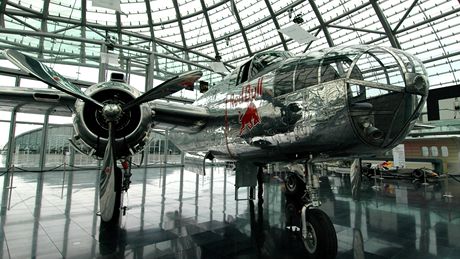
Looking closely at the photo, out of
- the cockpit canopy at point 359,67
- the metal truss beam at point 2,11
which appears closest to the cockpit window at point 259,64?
the cockpit canopy at point 359,67

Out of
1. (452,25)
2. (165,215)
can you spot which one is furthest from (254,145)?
(452,25)

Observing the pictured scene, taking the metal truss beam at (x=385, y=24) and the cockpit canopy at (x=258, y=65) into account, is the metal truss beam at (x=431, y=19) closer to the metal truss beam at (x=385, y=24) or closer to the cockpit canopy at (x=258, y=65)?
the metal truss beam at (x=385, y=24)

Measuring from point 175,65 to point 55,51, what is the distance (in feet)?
30.3

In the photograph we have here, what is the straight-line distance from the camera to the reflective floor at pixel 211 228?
4.63m

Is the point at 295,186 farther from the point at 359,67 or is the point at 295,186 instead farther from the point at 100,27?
the point at 100,27

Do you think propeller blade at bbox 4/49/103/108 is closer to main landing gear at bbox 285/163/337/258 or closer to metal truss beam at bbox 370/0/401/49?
main landing gear at bbox 285/163/337/258

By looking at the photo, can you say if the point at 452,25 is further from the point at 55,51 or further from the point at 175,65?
the point at 55,51

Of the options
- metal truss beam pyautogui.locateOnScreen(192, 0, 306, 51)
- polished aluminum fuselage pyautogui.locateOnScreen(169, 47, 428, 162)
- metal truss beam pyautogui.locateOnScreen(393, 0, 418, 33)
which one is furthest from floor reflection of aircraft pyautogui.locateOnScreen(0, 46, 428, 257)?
metal truss beam pyautogui.locateOnScreen(393, 0, 418, 33)

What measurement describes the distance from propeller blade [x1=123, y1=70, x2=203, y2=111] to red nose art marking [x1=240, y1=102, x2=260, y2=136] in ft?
4.18

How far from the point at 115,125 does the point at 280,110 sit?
352 centimetres

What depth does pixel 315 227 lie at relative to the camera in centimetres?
418

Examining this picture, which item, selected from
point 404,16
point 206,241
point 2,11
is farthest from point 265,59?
point 2,11

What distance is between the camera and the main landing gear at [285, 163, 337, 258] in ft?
13.2

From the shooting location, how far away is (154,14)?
95.2 ft
